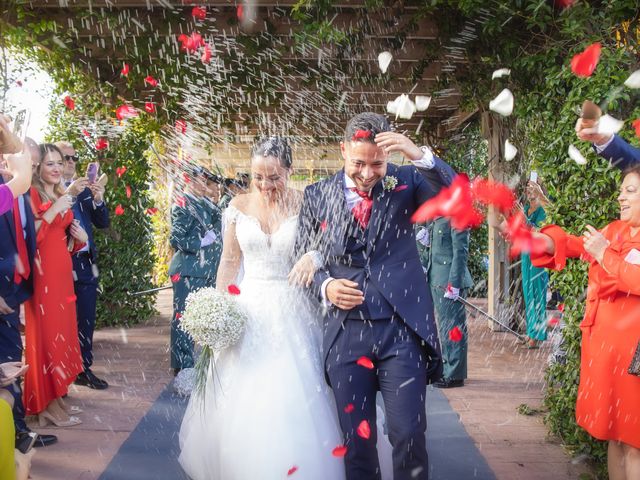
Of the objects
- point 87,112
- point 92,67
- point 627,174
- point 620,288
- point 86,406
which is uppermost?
point 92,67

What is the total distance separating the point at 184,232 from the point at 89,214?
0.96m

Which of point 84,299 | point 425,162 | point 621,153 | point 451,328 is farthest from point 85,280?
point 621,153

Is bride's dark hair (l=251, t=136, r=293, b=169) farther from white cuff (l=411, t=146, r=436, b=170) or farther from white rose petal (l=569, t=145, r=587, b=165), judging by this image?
white rose petal (l=569, t=145, r=587, b=165)

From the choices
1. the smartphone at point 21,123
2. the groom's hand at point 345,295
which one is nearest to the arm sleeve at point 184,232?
the smartphone at point 21,123

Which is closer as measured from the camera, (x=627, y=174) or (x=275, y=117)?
(x=627, y=174)

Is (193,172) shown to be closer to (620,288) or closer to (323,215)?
(323,215)

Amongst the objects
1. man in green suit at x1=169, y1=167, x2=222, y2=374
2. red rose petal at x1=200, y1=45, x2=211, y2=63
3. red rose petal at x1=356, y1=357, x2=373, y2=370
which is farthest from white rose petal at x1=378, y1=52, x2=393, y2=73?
red rose petal at x1=356, y1=357, x2=373, y2=370

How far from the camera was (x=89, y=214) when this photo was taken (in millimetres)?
6297

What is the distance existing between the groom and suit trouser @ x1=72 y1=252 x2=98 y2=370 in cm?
359

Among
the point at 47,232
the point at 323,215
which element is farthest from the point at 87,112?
the point at 323,215

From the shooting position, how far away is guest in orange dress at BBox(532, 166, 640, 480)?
10.3 feet

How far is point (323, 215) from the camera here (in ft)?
10.5

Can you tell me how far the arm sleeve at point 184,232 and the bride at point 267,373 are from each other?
2.22m

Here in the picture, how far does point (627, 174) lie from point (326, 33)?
11.8 feet
